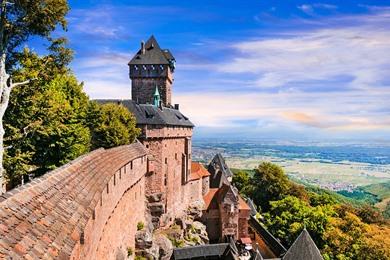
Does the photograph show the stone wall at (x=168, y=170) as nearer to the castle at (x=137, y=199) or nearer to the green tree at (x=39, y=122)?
the castle at (x=137, y=199)

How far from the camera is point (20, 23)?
1666cm

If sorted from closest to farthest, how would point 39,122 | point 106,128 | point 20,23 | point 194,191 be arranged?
point 20,23, point 39,122, point 106,128, point 194,191

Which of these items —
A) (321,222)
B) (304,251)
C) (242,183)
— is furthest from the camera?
(242,183)

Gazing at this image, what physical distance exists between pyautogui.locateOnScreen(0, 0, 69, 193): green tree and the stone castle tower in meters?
27.7

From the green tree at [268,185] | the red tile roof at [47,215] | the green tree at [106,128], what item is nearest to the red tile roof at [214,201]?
the green tree at [106,128]

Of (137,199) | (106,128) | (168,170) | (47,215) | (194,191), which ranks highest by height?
(106,128)

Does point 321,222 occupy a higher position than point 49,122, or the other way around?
point 49,122

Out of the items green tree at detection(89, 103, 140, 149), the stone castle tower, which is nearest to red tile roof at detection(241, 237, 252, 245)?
the stone castle tower

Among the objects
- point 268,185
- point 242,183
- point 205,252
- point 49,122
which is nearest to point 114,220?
point 49,122

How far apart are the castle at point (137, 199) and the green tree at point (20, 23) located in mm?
4326

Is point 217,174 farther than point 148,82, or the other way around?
point 217,174

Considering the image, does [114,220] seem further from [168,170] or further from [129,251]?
[168,170]

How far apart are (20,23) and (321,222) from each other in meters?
37.8

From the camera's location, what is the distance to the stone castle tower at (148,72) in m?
45.3
